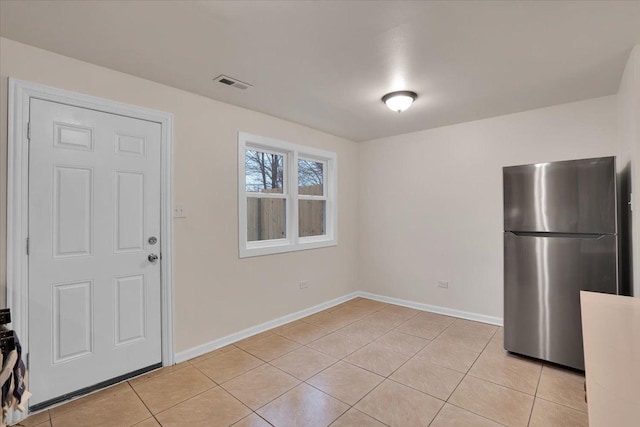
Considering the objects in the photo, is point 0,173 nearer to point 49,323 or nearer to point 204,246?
point 49,323

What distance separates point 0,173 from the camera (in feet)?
6.38

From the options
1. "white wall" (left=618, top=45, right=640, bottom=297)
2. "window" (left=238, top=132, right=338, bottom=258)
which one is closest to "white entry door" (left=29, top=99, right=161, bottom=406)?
"window" (left=238, top=132, right=338, bottom=258)

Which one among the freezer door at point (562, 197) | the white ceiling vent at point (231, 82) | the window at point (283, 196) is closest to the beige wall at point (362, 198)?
the window at point (283, 196)

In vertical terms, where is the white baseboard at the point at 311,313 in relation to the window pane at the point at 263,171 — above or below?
below

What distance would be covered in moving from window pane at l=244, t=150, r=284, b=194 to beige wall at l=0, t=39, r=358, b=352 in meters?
0.27

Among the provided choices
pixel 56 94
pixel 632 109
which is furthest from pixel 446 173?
pixel 56 94

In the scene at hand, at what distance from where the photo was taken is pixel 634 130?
219 centimetres

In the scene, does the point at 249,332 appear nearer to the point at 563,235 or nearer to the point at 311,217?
the point at 311,217

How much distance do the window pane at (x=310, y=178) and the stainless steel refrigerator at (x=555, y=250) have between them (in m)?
2.36

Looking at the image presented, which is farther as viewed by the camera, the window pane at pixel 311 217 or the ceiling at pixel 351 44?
the window pane at pixel 311 217

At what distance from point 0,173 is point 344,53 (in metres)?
2.39

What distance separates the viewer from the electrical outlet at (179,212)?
2.74 metres

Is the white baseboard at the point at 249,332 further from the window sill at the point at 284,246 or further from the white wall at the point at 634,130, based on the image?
the white wall at the point at 634,130

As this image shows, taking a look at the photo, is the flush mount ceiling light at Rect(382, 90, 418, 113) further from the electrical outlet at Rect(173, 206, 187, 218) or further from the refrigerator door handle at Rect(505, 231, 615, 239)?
the electrical outlet at Rect(173, 206, 187, 218)
